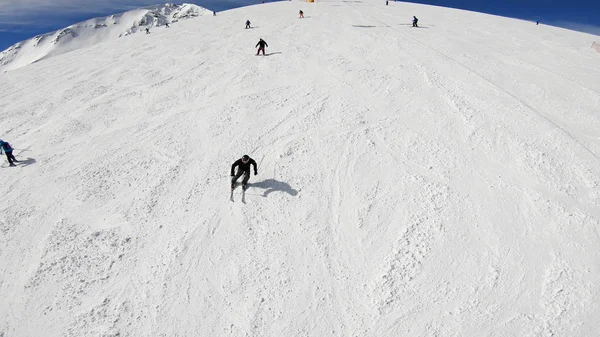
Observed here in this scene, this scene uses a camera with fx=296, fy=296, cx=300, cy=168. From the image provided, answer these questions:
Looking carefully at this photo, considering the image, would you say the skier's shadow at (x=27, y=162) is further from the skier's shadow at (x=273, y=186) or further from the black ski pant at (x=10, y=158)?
the skier's shadow at (x=273, y=186)

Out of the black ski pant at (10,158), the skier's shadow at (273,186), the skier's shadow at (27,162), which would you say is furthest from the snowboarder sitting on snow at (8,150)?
the skier's shadow at (273,186)

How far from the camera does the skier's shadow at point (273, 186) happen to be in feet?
30.5

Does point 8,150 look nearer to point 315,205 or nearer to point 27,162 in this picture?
point 27,162

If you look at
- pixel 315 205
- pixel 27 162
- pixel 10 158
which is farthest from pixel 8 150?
pixel 315 205

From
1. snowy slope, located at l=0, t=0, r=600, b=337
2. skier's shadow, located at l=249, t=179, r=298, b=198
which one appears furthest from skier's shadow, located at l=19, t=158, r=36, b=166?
skier's shadow, located at l=249, t=179, r=298, b=198

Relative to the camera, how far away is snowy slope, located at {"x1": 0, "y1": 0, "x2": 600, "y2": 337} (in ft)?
20.7

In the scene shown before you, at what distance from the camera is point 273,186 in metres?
9.51

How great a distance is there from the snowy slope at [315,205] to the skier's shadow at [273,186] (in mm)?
49

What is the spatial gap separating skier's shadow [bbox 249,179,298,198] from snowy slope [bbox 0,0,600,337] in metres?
A: 0.05

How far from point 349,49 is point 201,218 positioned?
1640 centimetres

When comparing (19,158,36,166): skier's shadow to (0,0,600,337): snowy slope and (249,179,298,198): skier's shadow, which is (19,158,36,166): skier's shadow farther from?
(249,179,298,198): skier's shadow

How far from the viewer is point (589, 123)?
465 inches

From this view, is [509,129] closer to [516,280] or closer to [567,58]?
[516,280]

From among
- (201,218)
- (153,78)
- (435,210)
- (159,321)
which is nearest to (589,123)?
(435,210)
